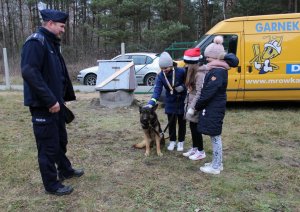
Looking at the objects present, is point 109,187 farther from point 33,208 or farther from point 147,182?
point 33,208

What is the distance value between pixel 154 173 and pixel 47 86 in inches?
75.5

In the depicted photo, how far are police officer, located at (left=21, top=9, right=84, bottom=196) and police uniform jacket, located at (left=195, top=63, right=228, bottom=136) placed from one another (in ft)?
5.54

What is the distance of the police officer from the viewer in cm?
360

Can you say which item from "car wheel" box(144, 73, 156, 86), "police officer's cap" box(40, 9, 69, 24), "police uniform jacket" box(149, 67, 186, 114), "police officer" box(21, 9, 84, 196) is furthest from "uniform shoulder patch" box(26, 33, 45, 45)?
"car wheel" box(144, 73, 156, 86)

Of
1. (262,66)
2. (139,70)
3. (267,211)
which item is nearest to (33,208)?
(267,211)

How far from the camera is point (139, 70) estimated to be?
51.4 feet

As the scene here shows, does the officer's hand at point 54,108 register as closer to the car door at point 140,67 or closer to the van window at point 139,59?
the car door at point 140,67

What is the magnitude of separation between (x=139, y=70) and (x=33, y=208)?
1210 centimetres

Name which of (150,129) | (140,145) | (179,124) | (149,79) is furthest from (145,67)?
(150,129)

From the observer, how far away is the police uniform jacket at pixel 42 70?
3.58m

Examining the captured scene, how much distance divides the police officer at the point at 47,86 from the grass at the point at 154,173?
1.39 ft

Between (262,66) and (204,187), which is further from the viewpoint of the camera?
(262,66)

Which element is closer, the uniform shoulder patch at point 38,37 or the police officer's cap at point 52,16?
the uniform shoulder patch at point 38,37

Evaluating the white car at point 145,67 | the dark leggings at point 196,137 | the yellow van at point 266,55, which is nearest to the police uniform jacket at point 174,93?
the dark leggings at point 196,137
